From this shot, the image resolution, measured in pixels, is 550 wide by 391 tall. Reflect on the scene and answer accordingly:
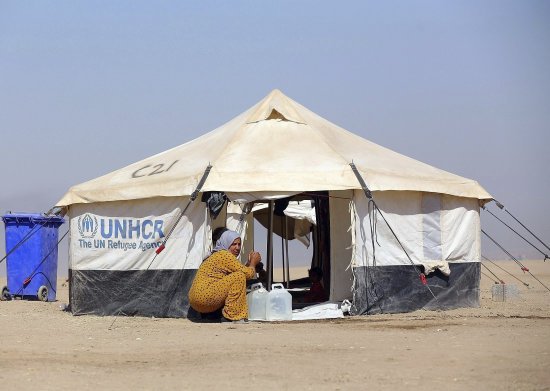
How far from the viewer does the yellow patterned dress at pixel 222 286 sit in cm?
1023

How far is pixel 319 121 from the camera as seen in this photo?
12.8 m

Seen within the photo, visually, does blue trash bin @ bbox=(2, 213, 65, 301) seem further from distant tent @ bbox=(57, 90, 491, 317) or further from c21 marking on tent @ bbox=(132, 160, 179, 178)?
c21 marking on tent @ bbox=(132, 160, 179, 178)

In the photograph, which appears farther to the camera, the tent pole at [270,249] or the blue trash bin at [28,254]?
the blue trash bin at [28,254]

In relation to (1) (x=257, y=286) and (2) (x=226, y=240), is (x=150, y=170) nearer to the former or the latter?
(2) (x=226, y=240)

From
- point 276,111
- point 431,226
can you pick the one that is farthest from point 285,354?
point 276,111

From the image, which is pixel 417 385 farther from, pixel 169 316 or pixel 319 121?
pixel 319 121

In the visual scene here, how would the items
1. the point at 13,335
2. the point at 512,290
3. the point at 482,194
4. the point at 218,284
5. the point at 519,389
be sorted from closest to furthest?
the point at 519,389 → the point at 13,335 → the point at 218,284 → the point at 482,194 → the point at 512,290

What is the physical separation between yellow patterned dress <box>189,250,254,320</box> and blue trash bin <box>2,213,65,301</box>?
4.85 m

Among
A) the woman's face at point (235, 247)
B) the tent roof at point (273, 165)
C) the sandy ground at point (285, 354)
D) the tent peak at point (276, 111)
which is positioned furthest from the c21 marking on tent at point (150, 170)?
the sandy ground at point (285, 354)

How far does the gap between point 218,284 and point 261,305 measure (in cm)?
76

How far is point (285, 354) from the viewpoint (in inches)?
287

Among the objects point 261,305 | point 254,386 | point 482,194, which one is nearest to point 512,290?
point 482,194

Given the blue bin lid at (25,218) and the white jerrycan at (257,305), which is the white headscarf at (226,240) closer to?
the white jerrycan at (257,305)

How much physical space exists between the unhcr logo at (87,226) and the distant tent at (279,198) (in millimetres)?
14
